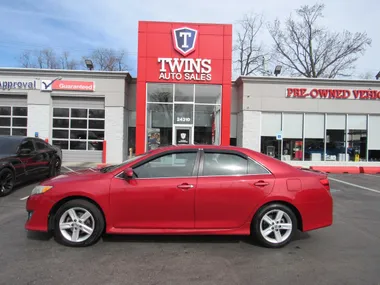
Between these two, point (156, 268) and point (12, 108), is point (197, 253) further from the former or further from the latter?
point (12, 108)

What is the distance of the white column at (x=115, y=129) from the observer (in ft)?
55.8

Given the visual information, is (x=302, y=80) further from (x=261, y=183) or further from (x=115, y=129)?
(x=261, y=183)

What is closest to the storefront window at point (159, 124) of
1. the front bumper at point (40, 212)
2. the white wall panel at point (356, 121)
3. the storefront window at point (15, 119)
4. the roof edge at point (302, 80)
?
the roof edge at point (302, 80)

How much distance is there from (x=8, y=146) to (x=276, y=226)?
744 centimetres

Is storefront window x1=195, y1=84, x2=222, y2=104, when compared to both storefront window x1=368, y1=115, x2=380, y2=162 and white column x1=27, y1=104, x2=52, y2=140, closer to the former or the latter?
white column x1=27, y1=104, x2=52, y2=140

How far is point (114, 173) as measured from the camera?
4473mm

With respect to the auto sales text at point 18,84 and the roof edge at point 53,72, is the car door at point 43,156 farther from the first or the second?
the auto sales text at point 18,84

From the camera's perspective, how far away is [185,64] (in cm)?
Answer: 1597

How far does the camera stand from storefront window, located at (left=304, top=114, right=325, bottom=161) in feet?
57.1

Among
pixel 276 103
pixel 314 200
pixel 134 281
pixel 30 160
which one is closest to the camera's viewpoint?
pixel 134 281

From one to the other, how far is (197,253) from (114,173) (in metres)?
1.63

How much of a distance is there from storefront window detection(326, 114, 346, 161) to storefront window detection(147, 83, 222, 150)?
645 centimetres

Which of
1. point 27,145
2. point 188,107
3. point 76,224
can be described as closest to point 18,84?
point 188,107

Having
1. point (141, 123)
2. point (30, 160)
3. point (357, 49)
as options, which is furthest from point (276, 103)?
point (357, 49)
